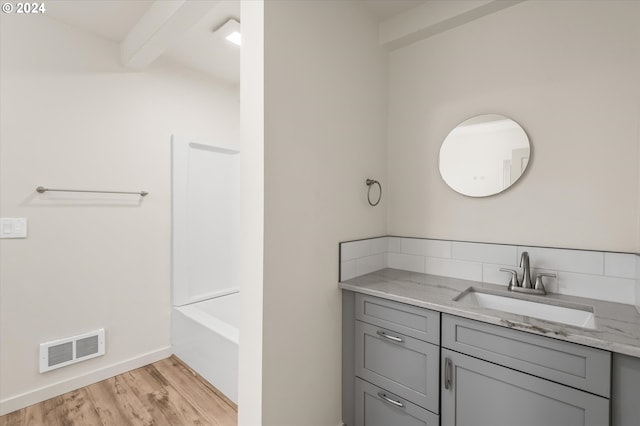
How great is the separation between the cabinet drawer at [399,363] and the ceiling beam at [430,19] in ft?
5.83

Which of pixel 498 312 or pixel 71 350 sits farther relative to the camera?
pixel 71 350

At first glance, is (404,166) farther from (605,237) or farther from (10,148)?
(10,148)

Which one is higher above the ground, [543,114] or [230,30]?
[230,30]

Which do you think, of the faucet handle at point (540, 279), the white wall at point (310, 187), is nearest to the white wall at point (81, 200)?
the white wall at point (310, 187)

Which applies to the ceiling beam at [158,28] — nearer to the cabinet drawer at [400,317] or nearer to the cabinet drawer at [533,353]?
the cabinet drawer at [400,317]

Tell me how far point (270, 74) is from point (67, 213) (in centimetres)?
182

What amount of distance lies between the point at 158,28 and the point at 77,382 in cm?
247

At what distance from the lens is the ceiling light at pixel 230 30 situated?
202 cm

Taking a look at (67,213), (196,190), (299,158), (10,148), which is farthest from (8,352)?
(299,158)

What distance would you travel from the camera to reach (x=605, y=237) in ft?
4.62

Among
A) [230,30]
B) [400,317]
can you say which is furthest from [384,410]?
[230,30]

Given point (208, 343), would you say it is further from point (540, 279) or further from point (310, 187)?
point (540, 279)

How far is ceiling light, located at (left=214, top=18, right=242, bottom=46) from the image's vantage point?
202 cm

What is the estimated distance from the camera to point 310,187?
1.53 meters
